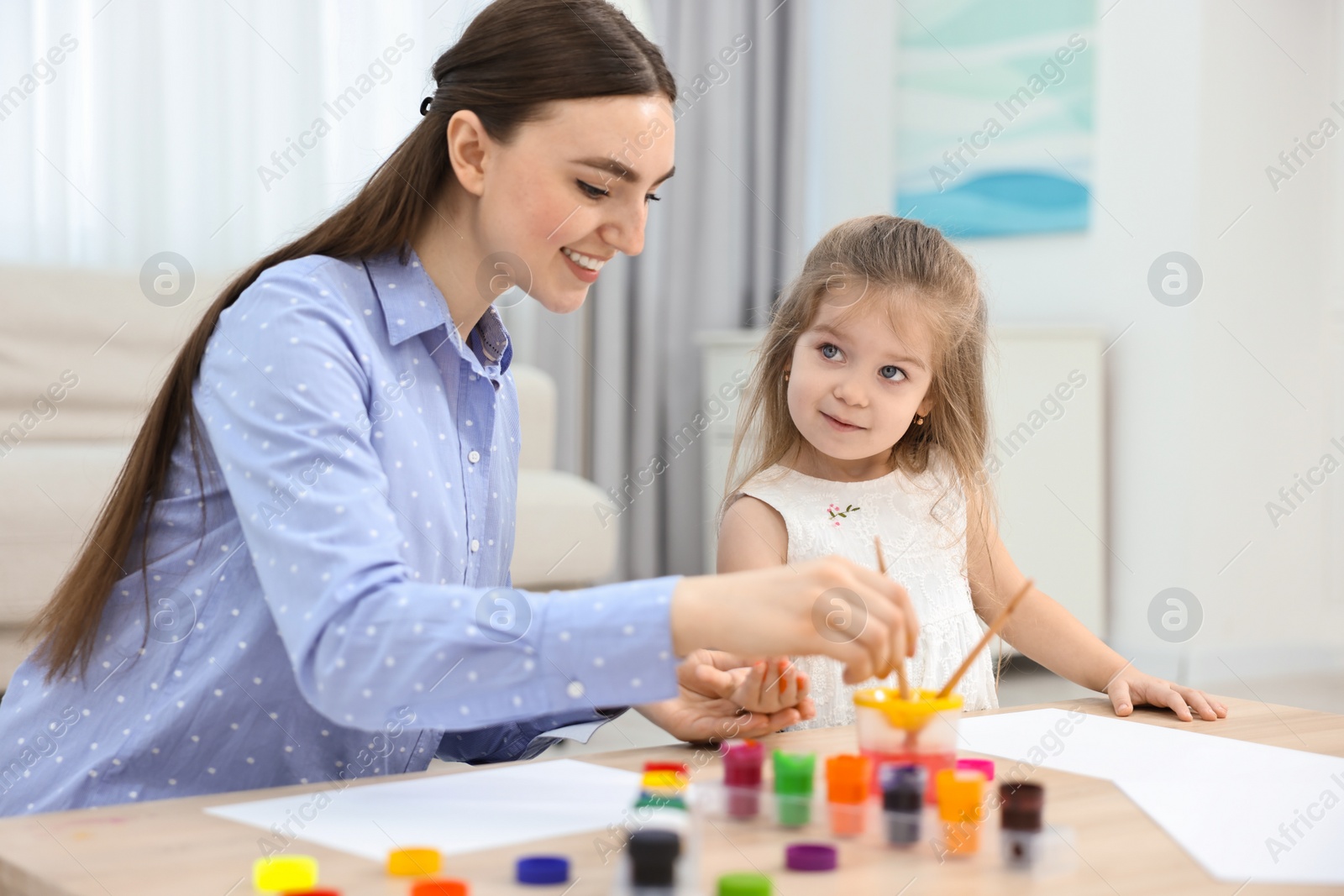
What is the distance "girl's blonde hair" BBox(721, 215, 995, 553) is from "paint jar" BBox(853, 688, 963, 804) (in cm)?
62

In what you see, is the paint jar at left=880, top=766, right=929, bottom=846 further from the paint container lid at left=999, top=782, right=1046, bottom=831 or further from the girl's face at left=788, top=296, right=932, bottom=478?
the girl's face at left=788, top=296, right=932, bottom=478

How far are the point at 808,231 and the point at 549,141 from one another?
3.25 m

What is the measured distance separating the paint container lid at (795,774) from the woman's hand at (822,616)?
5cm

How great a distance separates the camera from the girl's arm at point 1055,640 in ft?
3.40

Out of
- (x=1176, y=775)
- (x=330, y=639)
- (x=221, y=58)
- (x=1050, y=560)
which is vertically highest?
(x=221, y=58)

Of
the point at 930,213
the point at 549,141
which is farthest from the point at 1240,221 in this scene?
the point at 549,141

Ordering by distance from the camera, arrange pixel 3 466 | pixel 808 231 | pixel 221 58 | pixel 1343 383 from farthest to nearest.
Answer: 1. pixel 808 231
2. pixel 1343 383
3. pixel 221 58
4. pixel 3 466

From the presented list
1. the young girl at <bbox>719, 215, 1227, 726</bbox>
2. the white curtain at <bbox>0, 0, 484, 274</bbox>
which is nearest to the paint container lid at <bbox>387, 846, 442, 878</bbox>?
the young girl at <bbox>719, 215, 1227, 726</bbox>

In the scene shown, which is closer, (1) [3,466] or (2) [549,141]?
(2) [549,141]

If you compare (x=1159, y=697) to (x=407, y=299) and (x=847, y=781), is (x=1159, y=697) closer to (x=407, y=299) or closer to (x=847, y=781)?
(x=847, y=781)

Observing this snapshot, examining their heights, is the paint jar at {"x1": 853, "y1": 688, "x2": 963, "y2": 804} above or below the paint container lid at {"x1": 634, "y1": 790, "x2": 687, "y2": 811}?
above

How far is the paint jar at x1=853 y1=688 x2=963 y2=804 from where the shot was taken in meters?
0.73

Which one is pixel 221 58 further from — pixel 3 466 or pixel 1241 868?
pixel 1241 868

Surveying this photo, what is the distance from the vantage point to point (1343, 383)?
131 inches
